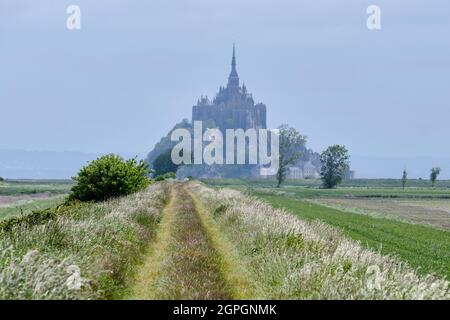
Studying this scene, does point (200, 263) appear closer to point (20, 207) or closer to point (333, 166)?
point (20, 207)

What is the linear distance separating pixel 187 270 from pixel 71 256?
3.52m

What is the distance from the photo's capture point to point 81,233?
56.2 ft

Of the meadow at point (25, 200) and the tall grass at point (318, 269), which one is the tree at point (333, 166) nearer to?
the meadow at point (25, 200)

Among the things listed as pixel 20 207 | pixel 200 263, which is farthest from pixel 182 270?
pixel 20 207

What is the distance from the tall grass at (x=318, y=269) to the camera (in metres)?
10.7

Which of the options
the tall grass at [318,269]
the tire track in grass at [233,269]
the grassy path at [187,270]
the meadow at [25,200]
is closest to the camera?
the tall grass at [318,269]

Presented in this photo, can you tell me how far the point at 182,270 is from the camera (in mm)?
15203

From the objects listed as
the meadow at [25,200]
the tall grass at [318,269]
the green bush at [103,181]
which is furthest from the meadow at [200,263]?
the green bush at [103,181]

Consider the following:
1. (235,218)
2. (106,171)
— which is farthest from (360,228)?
(106,171)

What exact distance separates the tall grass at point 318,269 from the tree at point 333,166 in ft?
432

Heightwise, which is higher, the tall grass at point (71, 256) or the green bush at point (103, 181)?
the green bush at point (103, 181)

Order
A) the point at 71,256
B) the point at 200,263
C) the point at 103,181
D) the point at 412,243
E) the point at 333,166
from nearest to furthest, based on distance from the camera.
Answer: the point at 71,256 → the point at 200,263 → the point at 412,243 → the point at 103,181 → the point at 333,166

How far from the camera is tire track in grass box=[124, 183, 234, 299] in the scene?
12875 mm
